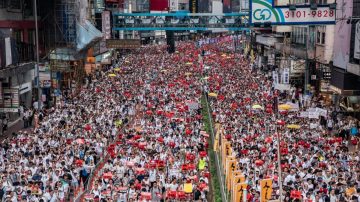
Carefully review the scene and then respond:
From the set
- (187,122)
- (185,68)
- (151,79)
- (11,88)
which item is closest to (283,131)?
(187,122)

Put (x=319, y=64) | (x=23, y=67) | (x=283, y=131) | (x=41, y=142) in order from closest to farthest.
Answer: (x=41, y=142)
(x=283, y=131)
(x=23, y=67)
(x=319, y=64)

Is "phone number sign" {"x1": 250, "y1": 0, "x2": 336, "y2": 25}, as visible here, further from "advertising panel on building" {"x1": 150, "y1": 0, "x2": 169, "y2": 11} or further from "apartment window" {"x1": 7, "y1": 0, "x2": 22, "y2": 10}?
"advertising panel on building" {"x1": 150, "y1": 0, "x2": 169, "y2": 11}

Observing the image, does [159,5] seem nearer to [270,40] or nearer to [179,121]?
[270,40]

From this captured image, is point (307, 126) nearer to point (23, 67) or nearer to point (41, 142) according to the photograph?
point (41, 142)

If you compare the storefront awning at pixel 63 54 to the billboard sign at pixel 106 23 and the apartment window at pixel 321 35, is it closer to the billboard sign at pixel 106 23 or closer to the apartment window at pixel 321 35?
the apartment window at pixel 321 35

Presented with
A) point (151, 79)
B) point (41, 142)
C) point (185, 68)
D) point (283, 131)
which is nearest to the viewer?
point (41, 142)

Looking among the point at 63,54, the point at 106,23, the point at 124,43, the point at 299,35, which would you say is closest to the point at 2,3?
the point at 63,54

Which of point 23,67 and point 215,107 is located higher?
point 23,67
